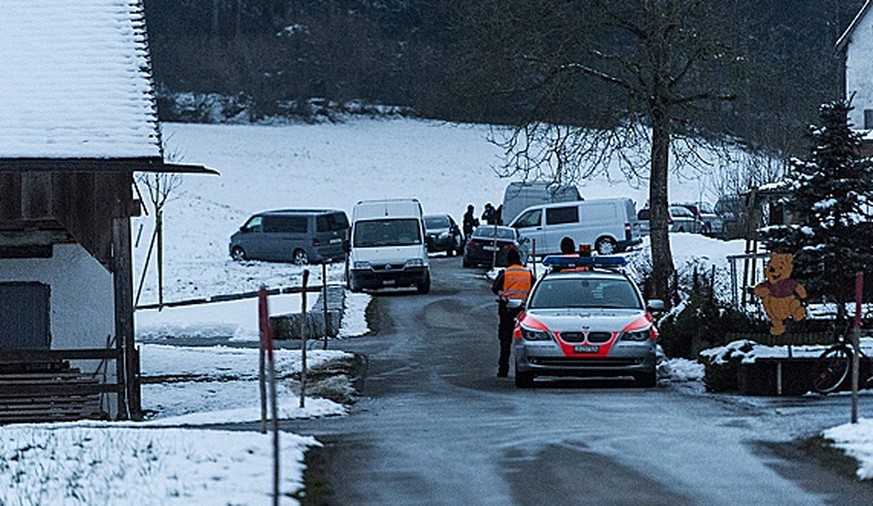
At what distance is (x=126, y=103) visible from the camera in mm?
21406

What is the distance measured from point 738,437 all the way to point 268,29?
239 ft

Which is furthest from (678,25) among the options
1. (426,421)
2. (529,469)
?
(529,469)

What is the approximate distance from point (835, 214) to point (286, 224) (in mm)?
34132

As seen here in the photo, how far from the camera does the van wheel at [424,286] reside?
39.4m

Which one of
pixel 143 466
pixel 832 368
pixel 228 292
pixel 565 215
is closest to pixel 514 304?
pixel 832 368

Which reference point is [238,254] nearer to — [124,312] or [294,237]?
[294,237]

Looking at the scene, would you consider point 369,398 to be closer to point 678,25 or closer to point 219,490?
point 219,490

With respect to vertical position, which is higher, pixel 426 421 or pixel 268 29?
pixel 268 29

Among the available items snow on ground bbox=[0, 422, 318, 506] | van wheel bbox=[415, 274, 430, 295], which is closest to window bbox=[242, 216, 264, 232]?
van wheel bbox=[415, 274, 430, 295]

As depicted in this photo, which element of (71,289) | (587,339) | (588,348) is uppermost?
(71,289)

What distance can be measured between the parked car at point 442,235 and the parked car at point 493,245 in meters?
8.13

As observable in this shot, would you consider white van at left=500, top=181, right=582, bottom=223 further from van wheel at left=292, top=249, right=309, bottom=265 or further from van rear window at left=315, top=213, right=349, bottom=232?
van wheel at left=292, top=249, right=309, bottom=265

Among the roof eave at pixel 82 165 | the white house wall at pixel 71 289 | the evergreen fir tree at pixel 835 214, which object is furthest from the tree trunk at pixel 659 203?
the roof eave at pixel 82 165

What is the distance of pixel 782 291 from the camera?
61.6 ft
